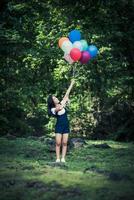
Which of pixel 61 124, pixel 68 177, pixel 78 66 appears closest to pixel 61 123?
pixel 61 124

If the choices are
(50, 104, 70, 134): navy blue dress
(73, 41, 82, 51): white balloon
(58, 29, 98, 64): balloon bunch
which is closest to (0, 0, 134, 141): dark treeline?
(58, 29, 98, 64): balloon bunch

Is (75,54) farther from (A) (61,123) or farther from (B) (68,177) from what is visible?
(B) (68,177)

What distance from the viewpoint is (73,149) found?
14.8 meters

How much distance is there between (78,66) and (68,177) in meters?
14.7

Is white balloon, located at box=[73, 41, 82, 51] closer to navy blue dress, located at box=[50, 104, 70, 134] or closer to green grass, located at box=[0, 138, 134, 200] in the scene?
navy blue dress, located at box=[50, 104, 70, 134]

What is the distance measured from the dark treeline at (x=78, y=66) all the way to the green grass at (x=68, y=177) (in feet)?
11.8

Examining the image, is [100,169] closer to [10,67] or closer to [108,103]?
[10,67]

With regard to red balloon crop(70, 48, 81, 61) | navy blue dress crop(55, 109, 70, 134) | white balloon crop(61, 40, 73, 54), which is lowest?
navy blue dress crop(55, 109, 70, 134)

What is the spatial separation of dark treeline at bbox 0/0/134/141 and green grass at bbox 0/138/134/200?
3.60m

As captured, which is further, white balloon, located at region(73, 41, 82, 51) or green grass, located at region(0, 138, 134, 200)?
white balloon, located at region(73, 41, 82, 51)

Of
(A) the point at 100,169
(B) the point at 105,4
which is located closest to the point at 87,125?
(B) the point at 105,4

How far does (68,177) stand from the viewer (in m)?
8.80

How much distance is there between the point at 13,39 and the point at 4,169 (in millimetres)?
5863

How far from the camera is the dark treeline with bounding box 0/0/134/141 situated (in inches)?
612
